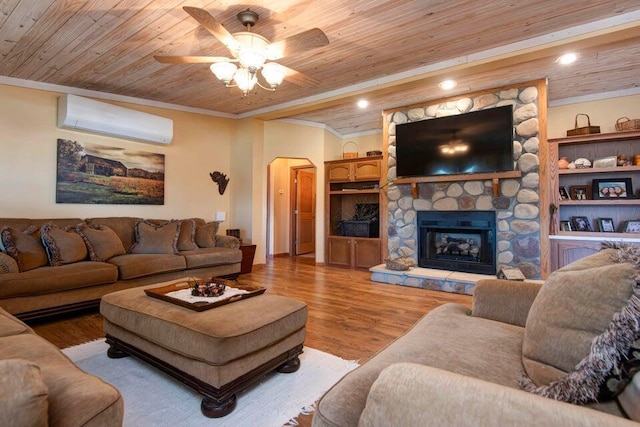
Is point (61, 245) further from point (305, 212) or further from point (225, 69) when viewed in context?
point (305, 212)

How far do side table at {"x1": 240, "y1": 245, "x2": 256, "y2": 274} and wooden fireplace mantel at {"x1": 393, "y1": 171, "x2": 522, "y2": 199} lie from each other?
2.43 meters

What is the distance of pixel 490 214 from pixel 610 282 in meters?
3.66

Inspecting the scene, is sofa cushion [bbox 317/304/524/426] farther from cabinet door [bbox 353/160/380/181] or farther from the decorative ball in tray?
cabinet door [bbox 353/160/380/181]

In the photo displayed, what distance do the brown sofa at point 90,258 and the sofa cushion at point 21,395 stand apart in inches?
107

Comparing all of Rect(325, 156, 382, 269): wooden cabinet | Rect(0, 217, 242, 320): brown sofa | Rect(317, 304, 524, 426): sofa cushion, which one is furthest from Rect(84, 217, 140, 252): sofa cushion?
Rect(317, 304, 524, 426): sofa cushion

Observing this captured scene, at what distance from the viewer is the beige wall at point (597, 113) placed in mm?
4343

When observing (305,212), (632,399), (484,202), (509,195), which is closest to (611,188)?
(509,195)

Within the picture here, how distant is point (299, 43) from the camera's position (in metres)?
2.39

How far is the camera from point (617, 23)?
2.70m

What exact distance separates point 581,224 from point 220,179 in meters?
5.33

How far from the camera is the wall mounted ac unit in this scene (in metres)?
3.89

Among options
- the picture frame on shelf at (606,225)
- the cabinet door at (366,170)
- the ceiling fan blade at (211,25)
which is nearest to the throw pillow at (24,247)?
the ceiling fan blade at (211,25)

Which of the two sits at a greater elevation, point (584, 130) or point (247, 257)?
point (584, 130)

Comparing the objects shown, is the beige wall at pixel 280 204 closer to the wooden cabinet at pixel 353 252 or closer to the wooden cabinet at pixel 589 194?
the wooden cabinet at pixel 353 252
